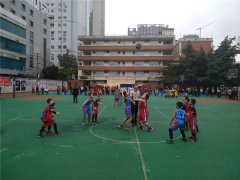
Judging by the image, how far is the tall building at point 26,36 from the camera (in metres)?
43.3

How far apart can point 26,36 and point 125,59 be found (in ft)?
78.8

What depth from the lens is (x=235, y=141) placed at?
27.5ft

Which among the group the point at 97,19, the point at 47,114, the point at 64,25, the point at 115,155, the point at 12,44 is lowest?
the point at 115,155

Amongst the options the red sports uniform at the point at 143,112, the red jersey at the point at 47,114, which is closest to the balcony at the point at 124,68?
the red sports uniform at the point at 143,112

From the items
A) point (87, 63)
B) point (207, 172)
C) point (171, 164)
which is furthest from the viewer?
point (87, 63)

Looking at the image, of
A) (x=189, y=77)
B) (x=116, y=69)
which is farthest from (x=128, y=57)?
(x=189, y=77)

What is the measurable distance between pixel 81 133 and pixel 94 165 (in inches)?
146

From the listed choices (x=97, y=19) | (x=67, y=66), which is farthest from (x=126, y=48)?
(x=97, y=19)

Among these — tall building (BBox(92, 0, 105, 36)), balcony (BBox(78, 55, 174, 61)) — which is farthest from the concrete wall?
tall building (BBox(92, 0, 105, 36))

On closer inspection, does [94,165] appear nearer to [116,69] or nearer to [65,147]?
[65,147]

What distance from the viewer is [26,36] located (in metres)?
53.2

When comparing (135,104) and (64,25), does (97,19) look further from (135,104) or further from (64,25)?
(135,104)

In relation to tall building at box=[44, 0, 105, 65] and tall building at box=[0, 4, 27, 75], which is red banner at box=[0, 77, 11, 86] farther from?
tall building at box=[44, 0, 105, 65]

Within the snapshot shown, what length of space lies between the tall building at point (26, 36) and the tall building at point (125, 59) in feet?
34.5
